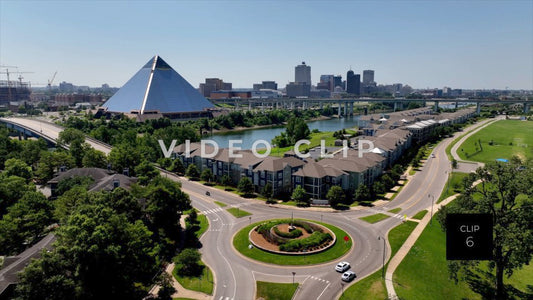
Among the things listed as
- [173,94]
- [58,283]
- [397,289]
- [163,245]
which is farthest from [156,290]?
[173,94]

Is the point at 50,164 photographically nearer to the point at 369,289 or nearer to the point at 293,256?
the point at 293,256

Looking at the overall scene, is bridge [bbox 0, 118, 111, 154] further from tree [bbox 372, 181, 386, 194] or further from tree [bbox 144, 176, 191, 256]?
tree [bbox 372, 181, 386, 194]

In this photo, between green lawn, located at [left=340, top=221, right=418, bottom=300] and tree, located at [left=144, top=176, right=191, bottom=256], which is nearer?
green lawn, located at [left=340, top=221, right=418, bottom=300]

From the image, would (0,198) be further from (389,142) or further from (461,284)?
(389,142)

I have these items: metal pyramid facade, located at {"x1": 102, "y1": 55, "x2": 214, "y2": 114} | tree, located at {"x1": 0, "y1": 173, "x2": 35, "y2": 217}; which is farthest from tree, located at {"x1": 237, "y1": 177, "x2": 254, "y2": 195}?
metal pyramid facade, located at {"x1": 102, "y1": 55, "x2": 214, "y2": 114}

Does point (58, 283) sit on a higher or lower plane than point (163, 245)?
higher
